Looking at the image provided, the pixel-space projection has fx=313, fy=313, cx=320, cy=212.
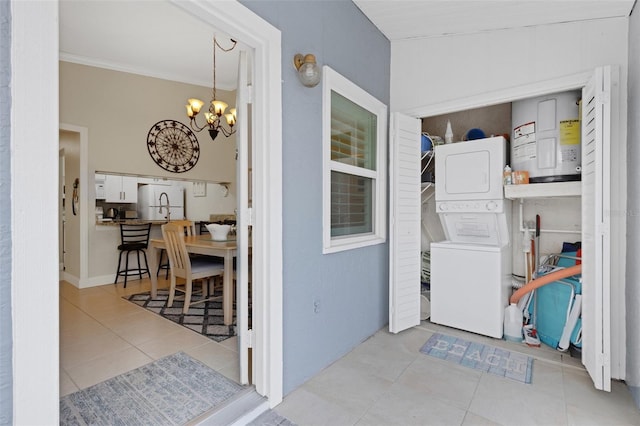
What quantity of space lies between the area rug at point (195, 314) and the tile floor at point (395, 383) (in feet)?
0.41

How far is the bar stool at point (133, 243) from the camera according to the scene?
15.1ft

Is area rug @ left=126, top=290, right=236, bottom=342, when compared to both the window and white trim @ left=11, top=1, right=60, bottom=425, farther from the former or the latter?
white trim @ left=11, top=1, right=60, bottom=425

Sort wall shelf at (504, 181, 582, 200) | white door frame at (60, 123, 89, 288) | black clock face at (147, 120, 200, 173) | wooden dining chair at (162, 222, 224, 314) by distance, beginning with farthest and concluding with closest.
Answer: black clock face at (147, 120, 200, 173) < white door frame at (60, 123, 89, 288) < wooden dining chair at (162, 222, 224, 314) < wall shelf at (504, 181, 582, 200)

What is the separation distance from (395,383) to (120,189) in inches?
206

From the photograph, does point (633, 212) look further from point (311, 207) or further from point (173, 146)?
point (173, 146)

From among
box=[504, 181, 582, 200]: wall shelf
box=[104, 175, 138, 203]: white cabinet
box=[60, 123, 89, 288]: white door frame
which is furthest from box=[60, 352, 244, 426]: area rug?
box=[104, 175, 138, 203]: white cabinet

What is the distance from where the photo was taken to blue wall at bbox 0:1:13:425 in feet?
2.84

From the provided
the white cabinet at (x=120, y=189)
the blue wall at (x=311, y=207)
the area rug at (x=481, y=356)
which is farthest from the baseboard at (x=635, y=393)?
the white cabinet at (x=120, y=189)

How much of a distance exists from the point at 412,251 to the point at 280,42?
6.62 ft

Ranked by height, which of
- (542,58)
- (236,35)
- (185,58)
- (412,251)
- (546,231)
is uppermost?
(185,58)

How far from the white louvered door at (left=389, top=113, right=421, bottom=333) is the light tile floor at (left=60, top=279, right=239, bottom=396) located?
142 centimetres

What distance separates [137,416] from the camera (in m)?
1.67

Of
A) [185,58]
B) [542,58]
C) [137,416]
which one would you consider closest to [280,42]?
[542,58]

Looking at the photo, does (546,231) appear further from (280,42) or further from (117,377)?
(117,377)
